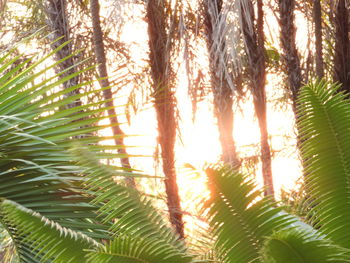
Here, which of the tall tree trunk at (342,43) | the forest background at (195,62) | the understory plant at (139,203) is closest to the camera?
the understory plant at (139,203)

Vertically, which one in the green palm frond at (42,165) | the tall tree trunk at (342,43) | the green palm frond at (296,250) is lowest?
the green palm frond at (296,250)

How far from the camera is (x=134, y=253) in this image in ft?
4.47

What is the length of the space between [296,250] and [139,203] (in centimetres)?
54

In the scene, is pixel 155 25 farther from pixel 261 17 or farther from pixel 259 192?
pixel 259 192

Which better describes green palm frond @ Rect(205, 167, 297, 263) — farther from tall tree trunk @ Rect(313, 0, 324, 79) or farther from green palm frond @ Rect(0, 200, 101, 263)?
tall tree trunk @ Rect(313, 0, 324, 79)

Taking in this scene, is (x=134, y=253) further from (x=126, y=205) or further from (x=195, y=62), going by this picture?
(x=195, y=62)

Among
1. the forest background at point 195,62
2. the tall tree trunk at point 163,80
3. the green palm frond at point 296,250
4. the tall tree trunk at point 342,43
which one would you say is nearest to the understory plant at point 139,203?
the green palm frond at point 296,250

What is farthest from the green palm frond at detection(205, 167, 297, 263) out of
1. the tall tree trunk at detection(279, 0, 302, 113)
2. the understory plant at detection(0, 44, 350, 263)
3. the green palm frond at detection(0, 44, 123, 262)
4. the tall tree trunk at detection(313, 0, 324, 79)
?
the tall tree trunk at detection(279, 0, 302, 113)

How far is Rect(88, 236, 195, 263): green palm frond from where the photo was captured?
51.1 inches

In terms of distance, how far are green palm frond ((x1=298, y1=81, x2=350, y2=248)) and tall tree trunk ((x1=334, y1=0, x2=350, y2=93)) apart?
346 centimetres

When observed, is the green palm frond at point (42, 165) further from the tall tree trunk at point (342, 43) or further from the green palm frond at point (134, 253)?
the tall tree trunk at point (342, 43)

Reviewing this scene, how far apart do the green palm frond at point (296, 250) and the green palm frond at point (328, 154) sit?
1.34 ft

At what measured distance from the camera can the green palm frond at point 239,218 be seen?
1567 millimetres

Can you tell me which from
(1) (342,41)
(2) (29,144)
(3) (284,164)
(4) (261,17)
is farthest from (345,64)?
(2) (29,144)
